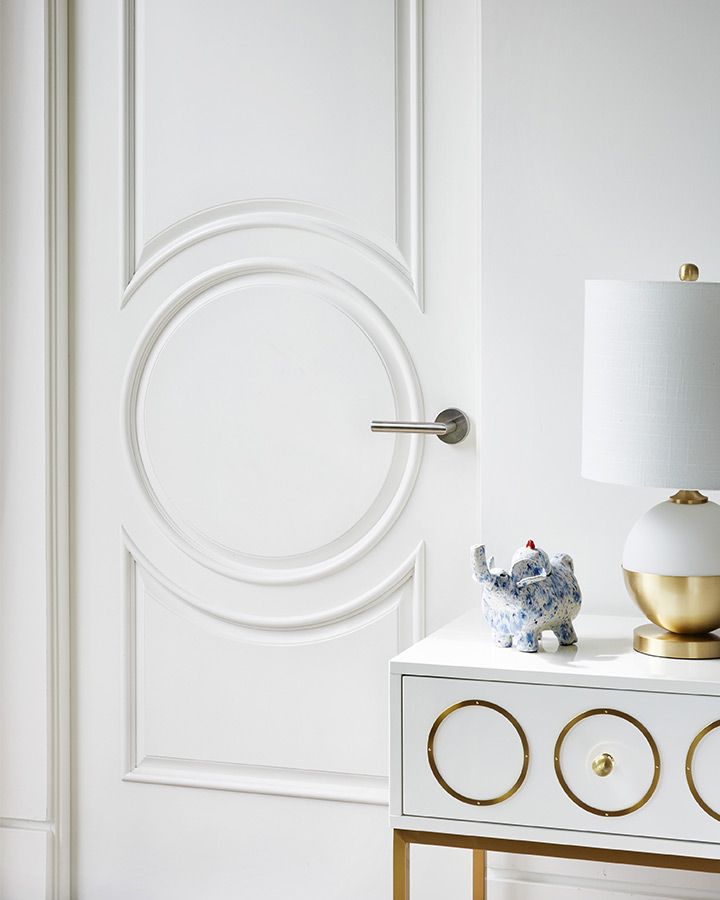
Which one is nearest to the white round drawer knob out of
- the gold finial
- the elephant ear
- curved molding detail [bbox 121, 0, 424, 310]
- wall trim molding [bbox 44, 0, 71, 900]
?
the elephant ear

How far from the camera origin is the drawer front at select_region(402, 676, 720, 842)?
1342 millimetres

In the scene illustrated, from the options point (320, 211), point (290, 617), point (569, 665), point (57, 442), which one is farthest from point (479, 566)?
point (57, 442)

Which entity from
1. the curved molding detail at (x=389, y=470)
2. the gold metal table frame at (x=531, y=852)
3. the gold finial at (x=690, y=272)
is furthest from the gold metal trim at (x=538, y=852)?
the gold finial at (x=690, y=272)

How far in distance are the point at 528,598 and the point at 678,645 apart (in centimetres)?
21

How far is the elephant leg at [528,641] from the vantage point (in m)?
1.46

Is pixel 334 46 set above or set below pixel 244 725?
above

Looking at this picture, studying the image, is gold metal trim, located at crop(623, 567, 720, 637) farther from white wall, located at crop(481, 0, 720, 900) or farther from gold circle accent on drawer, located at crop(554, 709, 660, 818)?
white wall, located at crop(481, 0, 720, 900)

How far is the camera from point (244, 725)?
2004 mm

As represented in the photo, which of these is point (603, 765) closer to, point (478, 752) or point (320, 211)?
point (478, 752)

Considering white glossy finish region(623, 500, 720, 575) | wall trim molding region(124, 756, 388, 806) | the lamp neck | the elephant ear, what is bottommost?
wall trim molding region(124, 756, 388, 806)

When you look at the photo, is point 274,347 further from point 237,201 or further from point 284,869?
point 284,869

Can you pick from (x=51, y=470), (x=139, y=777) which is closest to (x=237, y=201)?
(x=51, y=470)

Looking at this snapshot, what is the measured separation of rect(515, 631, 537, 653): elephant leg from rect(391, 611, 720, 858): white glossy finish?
0.04ft

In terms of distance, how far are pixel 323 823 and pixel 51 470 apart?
2.69ft
